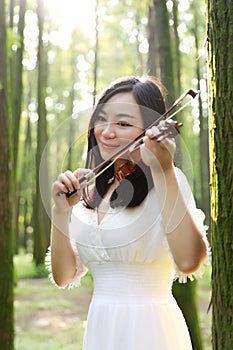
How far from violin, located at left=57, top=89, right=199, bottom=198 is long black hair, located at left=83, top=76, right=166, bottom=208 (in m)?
0.04

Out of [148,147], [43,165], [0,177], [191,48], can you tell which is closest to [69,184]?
[43,165]

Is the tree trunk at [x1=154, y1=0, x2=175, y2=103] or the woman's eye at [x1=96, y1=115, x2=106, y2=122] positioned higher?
the tree trunk at [x1=154, y1=0, x2=175, y2=103]

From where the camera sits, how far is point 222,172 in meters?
2.28


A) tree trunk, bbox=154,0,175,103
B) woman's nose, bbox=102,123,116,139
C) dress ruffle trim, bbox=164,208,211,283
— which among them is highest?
tree trunk, bbox=154,0,175,103

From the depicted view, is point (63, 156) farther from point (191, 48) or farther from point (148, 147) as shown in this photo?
point (191, 48)

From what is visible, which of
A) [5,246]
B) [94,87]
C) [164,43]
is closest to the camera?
[5,246]

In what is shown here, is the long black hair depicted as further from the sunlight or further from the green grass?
the sunlight

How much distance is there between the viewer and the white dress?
6.55 ft

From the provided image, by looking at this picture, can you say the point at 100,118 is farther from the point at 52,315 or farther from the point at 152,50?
the point at 52,315

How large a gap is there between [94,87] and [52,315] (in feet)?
14.4

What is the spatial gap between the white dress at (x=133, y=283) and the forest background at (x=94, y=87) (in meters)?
0.22

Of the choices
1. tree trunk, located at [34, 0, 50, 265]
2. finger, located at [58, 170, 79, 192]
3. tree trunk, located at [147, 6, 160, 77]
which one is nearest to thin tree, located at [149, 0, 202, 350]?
tree trunk, located at [147, 6, 160, 77]

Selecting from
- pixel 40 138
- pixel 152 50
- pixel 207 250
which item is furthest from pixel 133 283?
pixel 40 138

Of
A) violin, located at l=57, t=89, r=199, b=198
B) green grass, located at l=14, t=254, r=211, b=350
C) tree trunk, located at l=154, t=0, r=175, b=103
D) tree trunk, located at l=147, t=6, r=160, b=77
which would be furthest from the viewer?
green grass, located at l=14, t=254, r=211, b=350
